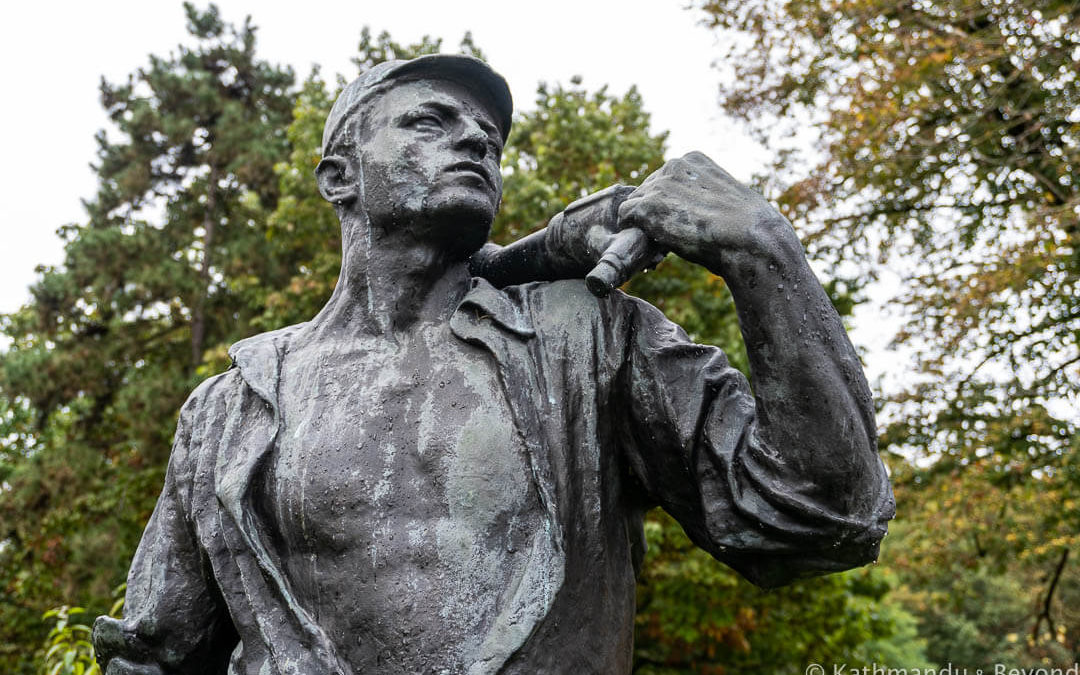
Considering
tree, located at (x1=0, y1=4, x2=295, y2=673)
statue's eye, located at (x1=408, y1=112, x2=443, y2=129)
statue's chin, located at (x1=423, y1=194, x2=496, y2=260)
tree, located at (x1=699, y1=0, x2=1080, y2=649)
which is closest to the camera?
statue's chin, located at (x1=423, y1=194, x2=496, y2=260)

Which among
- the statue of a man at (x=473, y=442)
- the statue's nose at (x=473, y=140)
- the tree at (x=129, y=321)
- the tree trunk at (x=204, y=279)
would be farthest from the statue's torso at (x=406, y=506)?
the tree trunk at (x=204, y=279)

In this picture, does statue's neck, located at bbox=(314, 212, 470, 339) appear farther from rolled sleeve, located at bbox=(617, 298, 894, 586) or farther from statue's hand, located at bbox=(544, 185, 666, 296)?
rolled sleeve, located at bbox=(617, 298, 894, 586)

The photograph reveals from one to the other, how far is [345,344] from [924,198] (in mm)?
10149

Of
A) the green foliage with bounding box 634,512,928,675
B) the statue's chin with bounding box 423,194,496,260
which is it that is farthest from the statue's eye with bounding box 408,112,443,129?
the green foliage with bounding box 634,512,928,675

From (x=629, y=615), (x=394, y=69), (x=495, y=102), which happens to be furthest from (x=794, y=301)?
(x=394, y=69)

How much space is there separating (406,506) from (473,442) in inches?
8.0

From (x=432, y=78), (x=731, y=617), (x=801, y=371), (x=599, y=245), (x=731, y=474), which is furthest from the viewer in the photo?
(x=731, y=617)

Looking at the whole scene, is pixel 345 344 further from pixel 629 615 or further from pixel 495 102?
pixel 629 615

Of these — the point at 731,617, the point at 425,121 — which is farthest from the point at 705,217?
the point at 731,617

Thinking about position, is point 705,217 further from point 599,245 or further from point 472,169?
point 472,169

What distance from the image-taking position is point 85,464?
1534 cm

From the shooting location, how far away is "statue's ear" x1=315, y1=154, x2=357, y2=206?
103 inches

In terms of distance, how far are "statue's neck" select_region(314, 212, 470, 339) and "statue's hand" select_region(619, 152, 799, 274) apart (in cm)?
55

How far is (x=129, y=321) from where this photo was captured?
1731 cm
